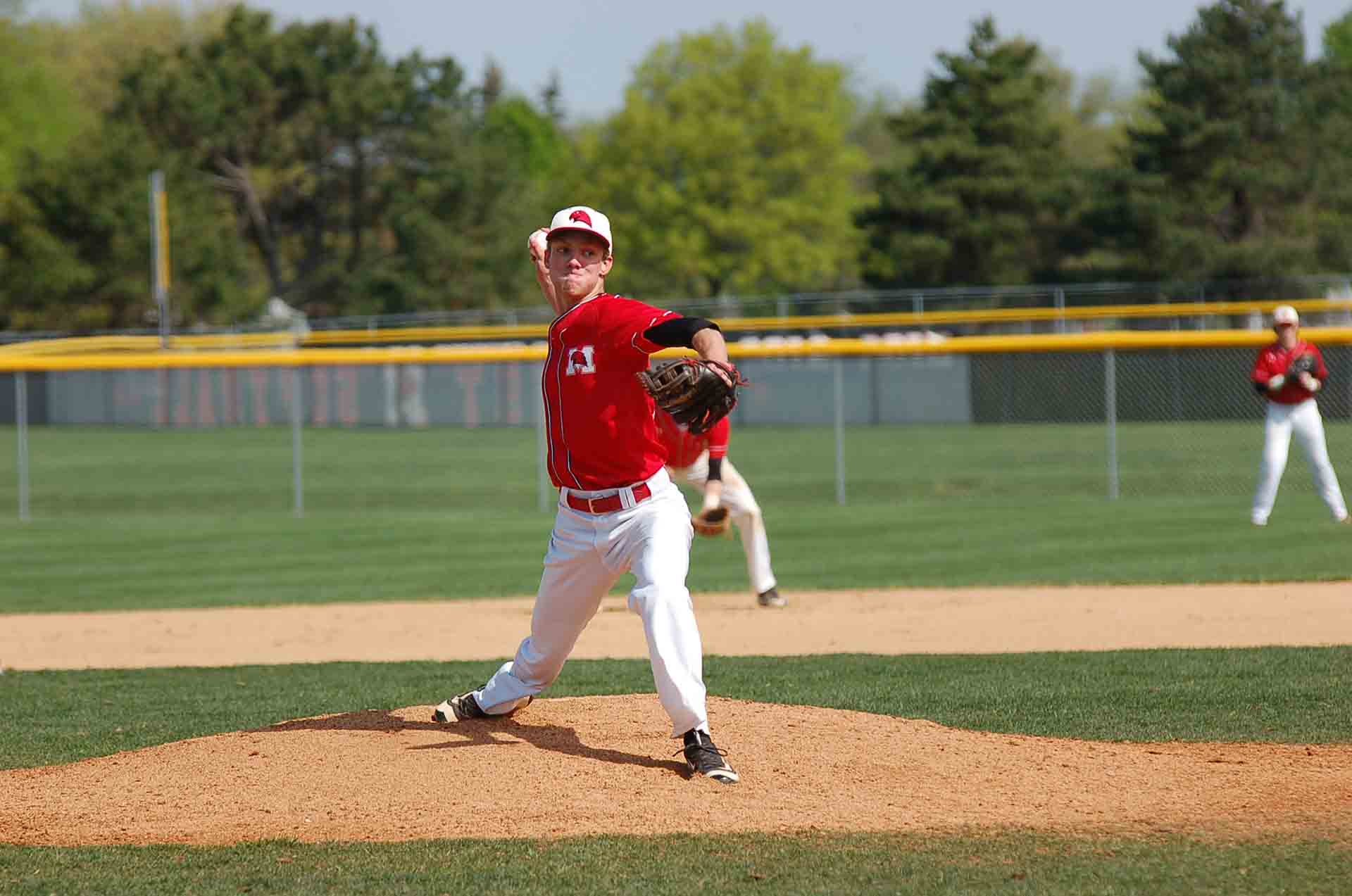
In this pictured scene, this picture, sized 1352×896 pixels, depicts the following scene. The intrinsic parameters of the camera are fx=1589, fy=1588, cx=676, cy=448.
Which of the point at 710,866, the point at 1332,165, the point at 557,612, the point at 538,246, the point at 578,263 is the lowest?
the point at 710,866

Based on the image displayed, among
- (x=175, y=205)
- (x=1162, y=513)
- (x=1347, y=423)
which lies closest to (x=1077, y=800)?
(x=1162, y=513)

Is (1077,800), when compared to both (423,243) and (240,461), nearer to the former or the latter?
(240,461)

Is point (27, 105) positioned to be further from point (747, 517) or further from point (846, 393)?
point (747, 517)

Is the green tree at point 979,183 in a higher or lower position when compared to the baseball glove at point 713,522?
higher

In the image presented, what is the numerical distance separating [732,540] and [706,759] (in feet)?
35.1

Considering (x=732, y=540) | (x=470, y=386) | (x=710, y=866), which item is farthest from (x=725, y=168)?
(x=710, y=866)

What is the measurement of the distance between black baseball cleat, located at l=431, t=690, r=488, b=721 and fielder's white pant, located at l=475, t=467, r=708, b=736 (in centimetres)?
55

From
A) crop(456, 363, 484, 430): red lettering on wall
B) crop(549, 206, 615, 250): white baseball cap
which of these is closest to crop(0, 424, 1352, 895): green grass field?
crop(549, 206, 615, 250): white baseball cap

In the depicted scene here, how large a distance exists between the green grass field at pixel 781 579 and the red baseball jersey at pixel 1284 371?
127 centimetres

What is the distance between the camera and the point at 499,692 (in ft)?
19.9

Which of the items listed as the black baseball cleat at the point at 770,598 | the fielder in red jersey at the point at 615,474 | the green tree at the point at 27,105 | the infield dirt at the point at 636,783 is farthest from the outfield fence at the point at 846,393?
the green tree at the point at 27,105

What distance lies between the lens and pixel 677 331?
16.8ft

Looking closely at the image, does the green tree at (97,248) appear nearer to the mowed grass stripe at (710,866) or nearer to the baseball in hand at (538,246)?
the baseball in hand at (538,246)

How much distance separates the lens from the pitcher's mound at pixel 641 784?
192 inches
